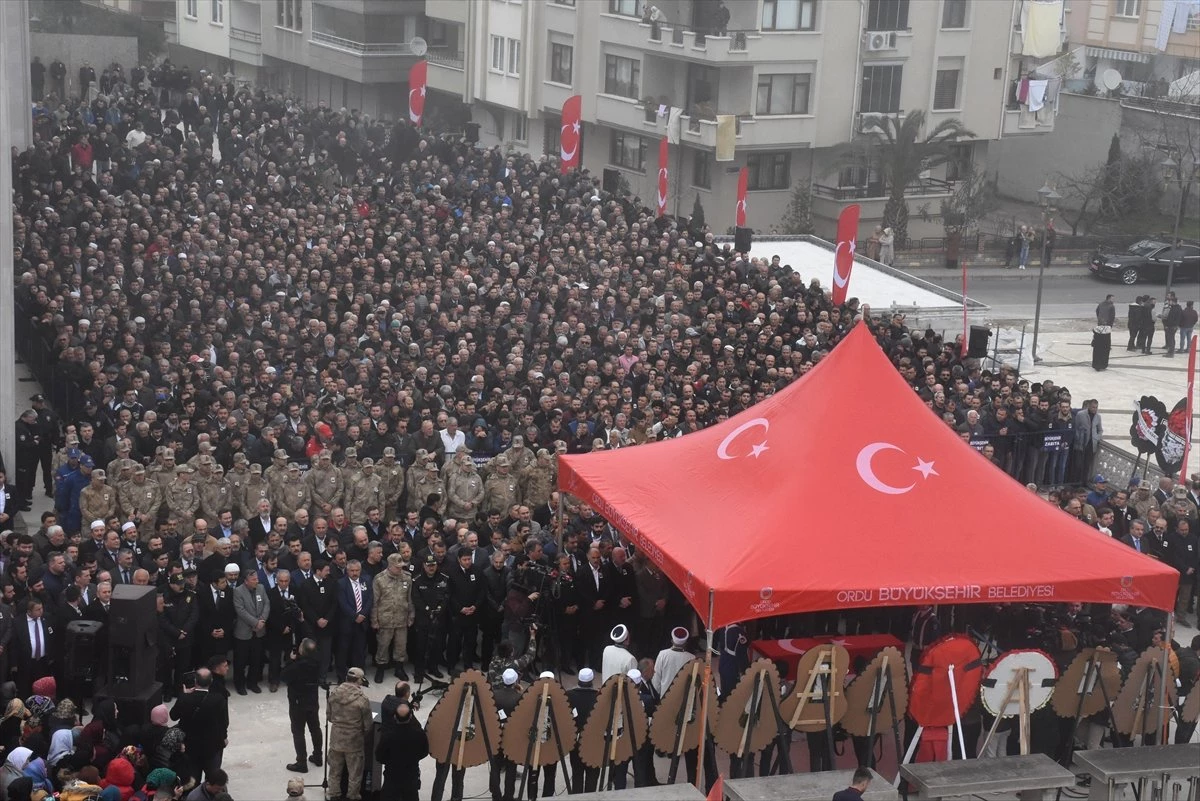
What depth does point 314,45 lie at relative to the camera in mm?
58469

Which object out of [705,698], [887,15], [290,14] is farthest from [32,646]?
[290,14]

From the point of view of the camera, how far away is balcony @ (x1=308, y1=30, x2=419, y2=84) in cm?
5606

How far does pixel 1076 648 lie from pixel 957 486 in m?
2.13

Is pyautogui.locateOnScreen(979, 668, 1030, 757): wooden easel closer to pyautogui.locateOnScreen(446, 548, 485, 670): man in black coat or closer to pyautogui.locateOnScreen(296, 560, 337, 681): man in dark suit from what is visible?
pyautogui.locateOnScreen(446, 548, 485, 670): man in black coat

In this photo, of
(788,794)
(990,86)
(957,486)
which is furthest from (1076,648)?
(990,86)

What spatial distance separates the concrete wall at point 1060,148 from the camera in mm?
53031

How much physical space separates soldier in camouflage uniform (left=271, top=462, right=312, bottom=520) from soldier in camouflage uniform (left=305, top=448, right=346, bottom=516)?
12 cm

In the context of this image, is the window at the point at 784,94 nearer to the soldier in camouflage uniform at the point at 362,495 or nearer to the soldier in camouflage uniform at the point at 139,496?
the soldier in camouflage uniform at the point at 362,495

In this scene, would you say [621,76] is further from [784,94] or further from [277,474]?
[277,474]

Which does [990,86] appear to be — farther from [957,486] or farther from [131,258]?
[957,486]

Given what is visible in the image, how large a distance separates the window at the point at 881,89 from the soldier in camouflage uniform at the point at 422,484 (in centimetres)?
3186

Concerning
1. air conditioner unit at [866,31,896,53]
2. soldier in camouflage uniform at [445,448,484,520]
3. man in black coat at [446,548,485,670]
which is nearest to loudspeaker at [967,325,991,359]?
soldier in camouflage uniform at [445,448,484,520]

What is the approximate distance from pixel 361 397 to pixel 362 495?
2.89m

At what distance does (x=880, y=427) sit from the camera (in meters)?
14.3
